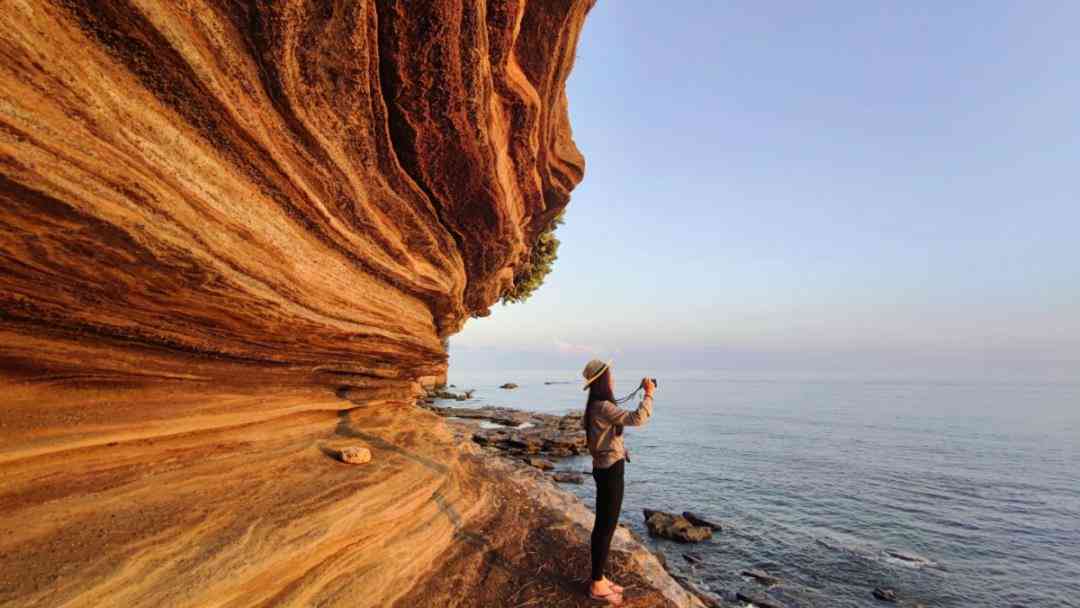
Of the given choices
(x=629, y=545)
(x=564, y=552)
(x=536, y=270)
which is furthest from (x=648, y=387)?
(x=536, y=270)

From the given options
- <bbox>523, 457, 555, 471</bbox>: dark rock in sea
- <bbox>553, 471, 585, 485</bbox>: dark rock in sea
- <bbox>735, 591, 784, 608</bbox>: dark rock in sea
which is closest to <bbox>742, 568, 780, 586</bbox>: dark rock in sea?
<bbox>735, 591, 784, 608</bbox>: dark rock in sea

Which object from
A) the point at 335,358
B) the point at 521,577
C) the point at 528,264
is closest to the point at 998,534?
the point at 528,264

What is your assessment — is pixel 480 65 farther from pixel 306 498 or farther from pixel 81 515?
pixel 81 515

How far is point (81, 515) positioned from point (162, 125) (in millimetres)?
4174

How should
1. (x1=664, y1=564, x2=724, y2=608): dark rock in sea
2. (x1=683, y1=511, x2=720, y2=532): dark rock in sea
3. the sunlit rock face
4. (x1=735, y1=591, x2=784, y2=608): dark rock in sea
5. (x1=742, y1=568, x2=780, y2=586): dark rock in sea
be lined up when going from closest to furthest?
the sunlit rock face
(x1=664, y1=564, x2=724, y2=608): dark rock in sea
(x1=735, y1=591, x2=784, y2=608): dark rock in sea
(x1=742, y1=568, x2=780, y2=586): dark rock in sea
(x1=683, y1=511, x2=720, y2=532): dark rock in sea

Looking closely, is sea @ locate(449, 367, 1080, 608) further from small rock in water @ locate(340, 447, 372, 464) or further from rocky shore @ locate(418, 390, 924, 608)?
small rock in water @ locate(340, 447, 372, 464)

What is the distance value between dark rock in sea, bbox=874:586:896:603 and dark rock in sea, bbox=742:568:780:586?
3.13 m

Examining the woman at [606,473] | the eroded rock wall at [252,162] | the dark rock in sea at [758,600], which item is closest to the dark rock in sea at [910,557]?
the dark rock in sea at [758,600]

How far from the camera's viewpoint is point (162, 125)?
504cm

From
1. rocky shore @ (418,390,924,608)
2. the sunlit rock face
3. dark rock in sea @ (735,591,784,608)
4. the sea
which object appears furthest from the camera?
the sea

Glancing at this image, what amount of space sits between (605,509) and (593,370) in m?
1.86

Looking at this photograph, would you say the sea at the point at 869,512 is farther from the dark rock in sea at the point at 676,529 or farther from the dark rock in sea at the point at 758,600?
the dark rock in sea at the point at 676,529

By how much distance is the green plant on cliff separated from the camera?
24.1m

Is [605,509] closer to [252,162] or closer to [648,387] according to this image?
[648,387]
